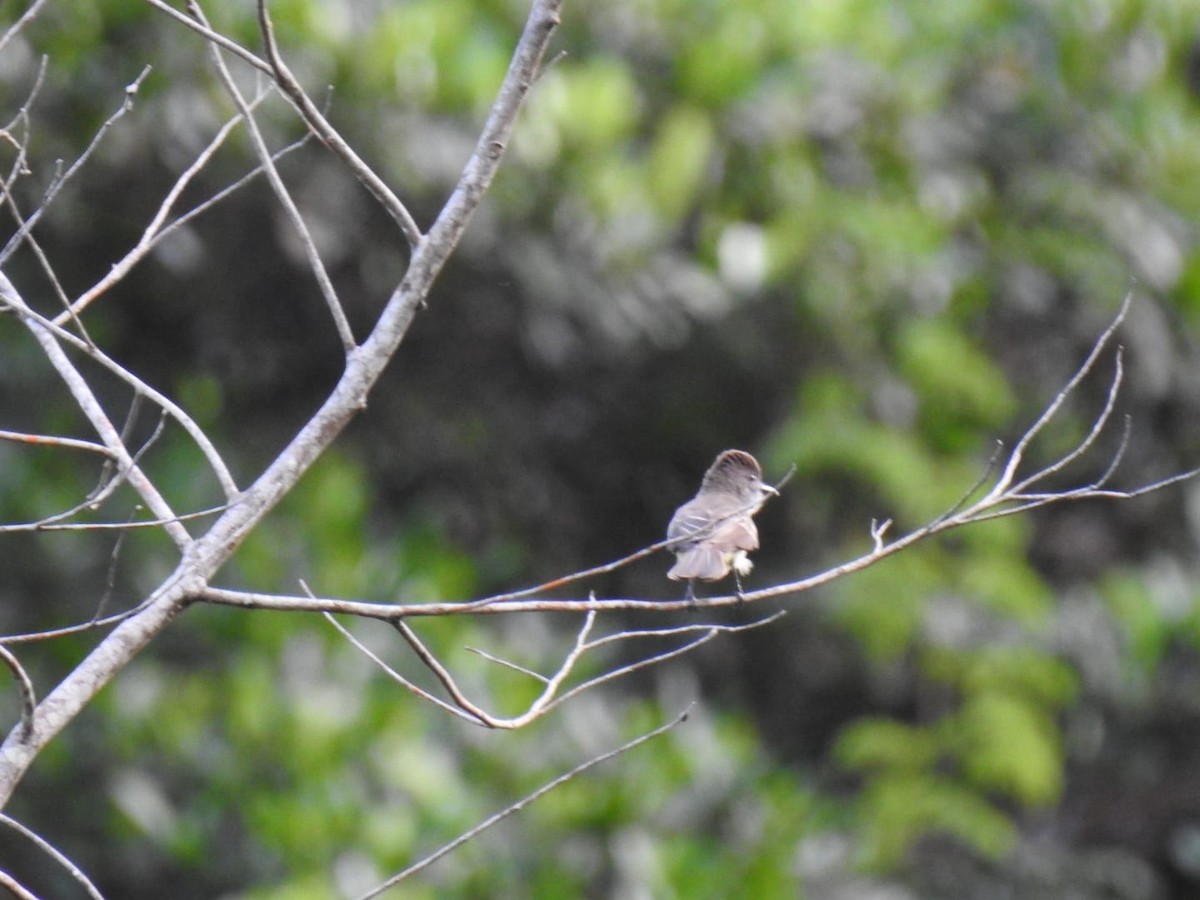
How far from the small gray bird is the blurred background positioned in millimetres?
2851

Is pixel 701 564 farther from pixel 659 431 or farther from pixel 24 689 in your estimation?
pixel 659 431

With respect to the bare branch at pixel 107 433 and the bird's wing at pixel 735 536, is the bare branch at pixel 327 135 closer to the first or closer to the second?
the bare branch at pixel 107 433

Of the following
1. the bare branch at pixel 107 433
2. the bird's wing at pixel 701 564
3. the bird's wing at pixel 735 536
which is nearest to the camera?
the bare branch at pixel 107 433

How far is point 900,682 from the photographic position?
27.1 ft

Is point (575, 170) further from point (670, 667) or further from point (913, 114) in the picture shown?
point (670, 667)

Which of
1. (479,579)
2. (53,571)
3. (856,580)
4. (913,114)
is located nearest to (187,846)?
(53,571)

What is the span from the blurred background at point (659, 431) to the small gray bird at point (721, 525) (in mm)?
2851

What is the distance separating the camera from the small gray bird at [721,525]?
3023 millimetres

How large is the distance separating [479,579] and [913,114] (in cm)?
317

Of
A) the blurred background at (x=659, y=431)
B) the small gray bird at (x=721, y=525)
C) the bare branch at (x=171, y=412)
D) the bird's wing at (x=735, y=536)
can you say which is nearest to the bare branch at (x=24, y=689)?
the bare branch at (x=171, y=412)

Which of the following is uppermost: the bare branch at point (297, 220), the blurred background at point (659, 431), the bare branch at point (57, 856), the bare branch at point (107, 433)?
the blurred background at point (659, 431)

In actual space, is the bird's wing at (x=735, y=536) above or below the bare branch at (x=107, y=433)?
above

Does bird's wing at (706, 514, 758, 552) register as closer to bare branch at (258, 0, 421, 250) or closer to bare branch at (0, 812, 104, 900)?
bare branch at (258, 0, 421, 250)

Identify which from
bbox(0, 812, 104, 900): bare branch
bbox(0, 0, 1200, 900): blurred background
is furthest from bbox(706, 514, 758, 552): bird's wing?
bbox(0, 0, 1200, 900): blurred background
